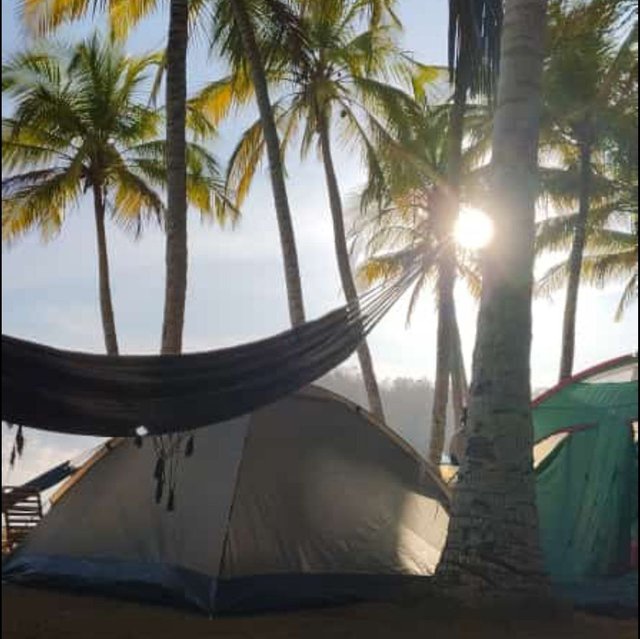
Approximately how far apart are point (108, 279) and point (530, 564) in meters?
10.7

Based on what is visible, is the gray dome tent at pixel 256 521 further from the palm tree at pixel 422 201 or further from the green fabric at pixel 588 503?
the palm tree at pixel 422 201

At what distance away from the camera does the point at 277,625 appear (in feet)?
16.3

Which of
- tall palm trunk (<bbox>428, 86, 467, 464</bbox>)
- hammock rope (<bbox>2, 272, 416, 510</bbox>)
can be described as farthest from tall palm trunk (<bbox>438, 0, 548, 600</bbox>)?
tall palm trunk (<bbox>428, 86, 467, 464</bbox>)

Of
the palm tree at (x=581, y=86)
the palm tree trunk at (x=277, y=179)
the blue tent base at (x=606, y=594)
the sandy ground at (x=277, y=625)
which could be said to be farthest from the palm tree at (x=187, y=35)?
the palm tree at (x=581, y=86)

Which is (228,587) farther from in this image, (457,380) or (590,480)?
(457,380)

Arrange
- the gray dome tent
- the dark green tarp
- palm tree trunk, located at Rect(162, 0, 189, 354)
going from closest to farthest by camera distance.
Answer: the gray dome tent
the dark green tarp
palm tree trunk, located at Rect(162, 0, 189, 354)

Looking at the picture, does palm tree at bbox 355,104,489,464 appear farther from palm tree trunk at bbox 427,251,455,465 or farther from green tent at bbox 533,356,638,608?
green tent at bbox 533,356,638,608

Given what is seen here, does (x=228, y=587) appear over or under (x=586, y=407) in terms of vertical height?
under

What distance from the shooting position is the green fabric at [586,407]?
679 cm

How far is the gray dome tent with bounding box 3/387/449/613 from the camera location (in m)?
5.42

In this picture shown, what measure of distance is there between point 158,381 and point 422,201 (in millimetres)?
12405

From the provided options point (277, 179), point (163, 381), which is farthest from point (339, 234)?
point (163, 381)

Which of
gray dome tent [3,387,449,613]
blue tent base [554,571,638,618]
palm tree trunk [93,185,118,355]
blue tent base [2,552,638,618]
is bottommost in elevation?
blue tent base [554,571,638,618]

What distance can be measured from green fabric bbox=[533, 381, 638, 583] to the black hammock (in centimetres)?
246
